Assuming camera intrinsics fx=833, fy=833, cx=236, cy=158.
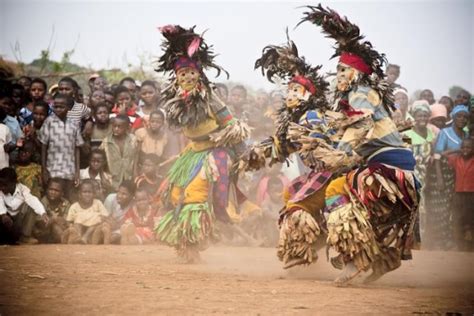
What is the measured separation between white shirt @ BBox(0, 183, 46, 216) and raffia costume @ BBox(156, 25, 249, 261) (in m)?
2.00

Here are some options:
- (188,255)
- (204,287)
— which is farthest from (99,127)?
(204,287)

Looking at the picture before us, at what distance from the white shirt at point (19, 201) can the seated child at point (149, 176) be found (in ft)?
4.73

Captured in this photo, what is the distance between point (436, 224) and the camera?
11.7 metres

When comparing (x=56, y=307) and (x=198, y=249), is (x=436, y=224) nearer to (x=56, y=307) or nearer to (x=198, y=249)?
(x=198, y=249)

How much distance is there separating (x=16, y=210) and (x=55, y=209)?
602 mm

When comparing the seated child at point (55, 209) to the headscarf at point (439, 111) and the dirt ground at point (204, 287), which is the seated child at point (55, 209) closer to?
the dirt ground at point (204, 287)

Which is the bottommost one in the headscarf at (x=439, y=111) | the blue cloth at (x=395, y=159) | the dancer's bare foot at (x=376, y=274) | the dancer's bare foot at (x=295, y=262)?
the dancer's bare foot at (x=376, y=274)

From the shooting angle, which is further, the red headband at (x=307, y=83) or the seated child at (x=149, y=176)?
the seated child at (x=149, y=176)

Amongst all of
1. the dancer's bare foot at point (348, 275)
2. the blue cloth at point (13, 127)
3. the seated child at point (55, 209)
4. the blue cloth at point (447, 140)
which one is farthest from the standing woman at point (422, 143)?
the blue cloth at point (13, 127)

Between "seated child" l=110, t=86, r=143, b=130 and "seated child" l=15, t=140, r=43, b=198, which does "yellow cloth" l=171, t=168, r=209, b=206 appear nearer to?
"seated child" l=15, t=140, r=43, b=198

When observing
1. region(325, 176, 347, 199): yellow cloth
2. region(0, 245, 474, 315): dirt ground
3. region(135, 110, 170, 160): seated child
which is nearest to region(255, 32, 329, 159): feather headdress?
region(325, 176, 347, 199): yellow cloth

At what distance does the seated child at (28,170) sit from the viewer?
10.7 metres

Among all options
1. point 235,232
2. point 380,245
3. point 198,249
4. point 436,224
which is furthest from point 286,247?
point 436,224

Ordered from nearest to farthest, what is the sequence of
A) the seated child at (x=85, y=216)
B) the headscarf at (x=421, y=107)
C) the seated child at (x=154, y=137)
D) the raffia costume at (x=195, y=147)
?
the raffia costume at (x=195, y=147), the seated child at (x=85, y=216), the seated child at (x=154, y=137), the headscarf at (x=421, y=107)
